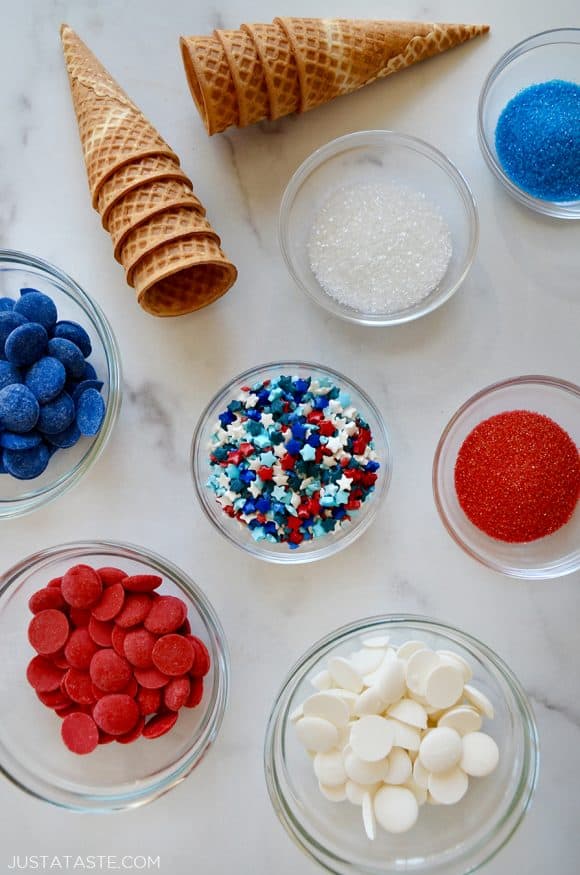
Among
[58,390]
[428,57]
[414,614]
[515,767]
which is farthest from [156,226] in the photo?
[515,767]

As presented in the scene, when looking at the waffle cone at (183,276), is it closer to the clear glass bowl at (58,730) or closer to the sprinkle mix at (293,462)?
the sprinkle mix at (293,462)

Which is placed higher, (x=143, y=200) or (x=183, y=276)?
(x=143, y=200)

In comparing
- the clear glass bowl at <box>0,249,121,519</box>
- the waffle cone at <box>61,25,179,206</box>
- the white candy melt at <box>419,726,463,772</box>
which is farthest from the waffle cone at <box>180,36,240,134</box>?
the white candy melt at <box>419,726,463,772</box>

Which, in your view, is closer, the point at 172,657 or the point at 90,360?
the point at 172,657

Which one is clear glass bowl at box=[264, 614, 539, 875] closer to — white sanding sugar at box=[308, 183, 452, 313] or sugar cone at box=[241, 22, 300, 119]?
white sanding sugar at box=[308, 183, 452, 313]

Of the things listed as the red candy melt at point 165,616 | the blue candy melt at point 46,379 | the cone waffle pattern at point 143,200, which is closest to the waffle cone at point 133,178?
the cone waffle pattern at point 143,200

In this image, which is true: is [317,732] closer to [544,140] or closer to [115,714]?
[115,714]

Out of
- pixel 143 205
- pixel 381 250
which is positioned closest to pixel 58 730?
pixel 143 205
